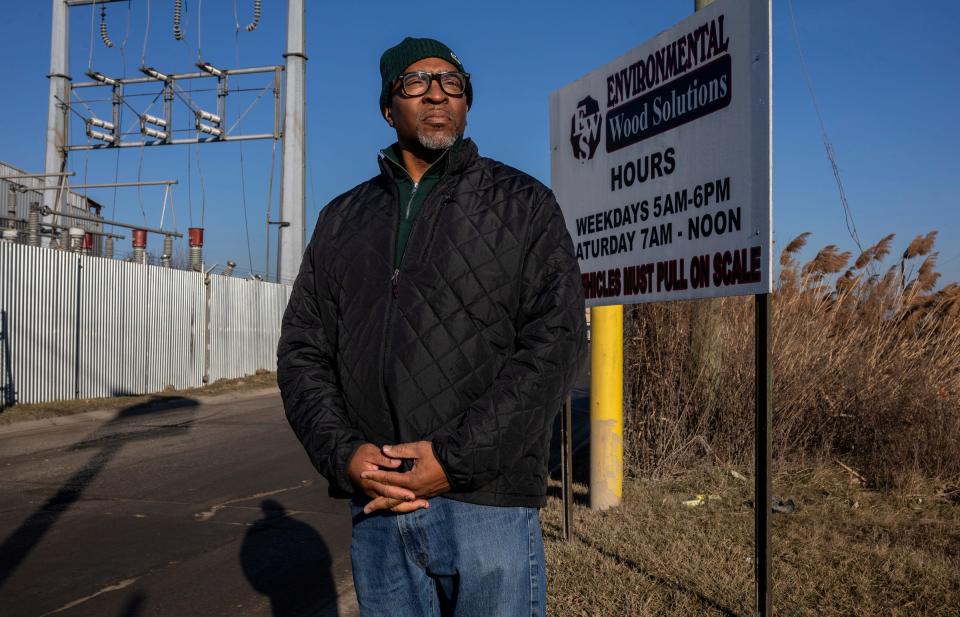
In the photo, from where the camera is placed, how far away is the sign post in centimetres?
379

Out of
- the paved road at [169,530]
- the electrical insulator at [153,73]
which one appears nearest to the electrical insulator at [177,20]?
the electrical insulator at [153,73]

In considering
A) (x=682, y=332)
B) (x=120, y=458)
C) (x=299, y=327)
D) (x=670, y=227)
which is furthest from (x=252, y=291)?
(x=299, y=327)

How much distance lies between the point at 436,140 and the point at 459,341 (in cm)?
57

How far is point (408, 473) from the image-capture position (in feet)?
6.25

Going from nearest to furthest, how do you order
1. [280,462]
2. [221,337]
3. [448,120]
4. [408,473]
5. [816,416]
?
[408,473]
[448,120]
[816,416]
[280,462]
[221,337]

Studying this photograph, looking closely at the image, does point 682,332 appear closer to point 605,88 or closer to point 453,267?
point 605,88

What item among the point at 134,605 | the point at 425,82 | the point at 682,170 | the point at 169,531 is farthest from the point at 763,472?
the point at 169,531

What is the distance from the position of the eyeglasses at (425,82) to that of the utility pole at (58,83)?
25.6 meters

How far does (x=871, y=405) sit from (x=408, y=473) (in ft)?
19.8

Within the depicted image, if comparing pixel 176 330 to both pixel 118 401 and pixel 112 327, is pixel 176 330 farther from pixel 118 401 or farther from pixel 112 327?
pixel 118 401

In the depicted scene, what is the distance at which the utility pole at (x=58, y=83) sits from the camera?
24.8 m

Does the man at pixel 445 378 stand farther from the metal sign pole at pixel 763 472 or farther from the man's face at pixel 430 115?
the metal sign pole at pixel 763 472

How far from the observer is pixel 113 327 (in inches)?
725

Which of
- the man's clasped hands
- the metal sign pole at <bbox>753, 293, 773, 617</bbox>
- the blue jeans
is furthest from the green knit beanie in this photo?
the metal sign pole at <bbox>753, 293, 773, 617</bbox>
